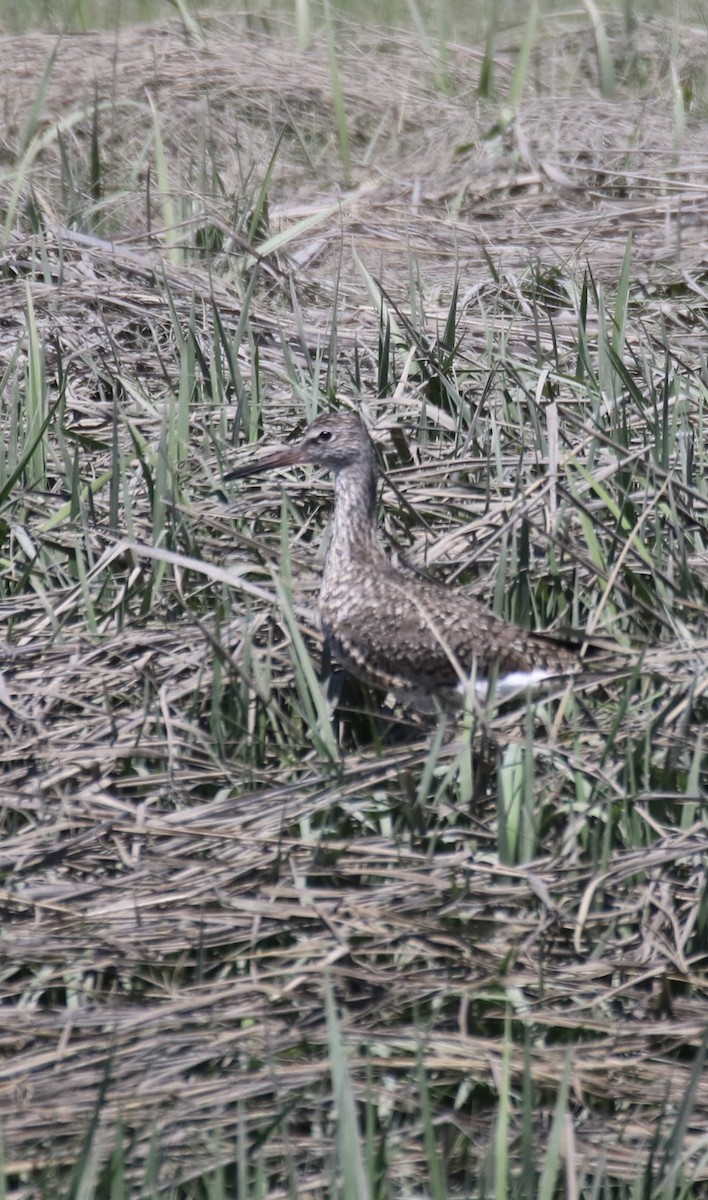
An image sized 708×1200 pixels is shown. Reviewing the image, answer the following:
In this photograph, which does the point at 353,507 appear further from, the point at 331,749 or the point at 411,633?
the point at 331,749

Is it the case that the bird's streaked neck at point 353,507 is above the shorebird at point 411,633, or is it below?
Result: above

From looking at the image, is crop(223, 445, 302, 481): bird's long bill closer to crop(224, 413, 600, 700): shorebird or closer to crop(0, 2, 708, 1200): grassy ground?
crop(0, 2, 708, 1200): grassy ground

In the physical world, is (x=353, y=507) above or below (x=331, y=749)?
above

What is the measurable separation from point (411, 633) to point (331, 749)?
60cm

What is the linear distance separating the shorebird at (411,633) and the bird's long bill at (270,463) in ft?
0.97

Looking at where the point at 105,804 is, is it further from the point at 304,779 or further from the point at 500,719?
the point at 500,719

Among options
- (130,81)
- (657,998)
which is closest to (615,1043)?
(657,998)

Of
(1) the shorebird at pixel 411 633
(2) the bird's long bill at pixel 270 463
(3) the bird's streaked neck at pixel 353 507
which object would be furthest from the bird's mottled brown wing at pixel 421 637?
(2) the bird's long bill at pixel 270 463

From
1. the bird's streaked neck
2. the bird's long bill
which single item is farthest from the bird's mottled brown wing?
the bird's long bill

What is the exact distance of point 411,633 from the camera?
3746mm

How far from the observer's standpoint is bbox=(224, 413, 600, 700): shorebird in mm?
3676

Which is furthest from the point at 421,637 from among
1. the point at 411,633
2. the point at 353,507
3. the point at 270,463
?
the point at 270,463

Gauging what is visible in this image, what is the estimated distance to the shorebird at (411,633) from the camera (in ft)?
12.1

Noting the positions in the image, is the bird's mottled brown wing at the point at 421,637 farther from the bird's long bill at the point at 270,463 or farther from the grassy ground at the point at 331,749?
the bird's long bill at the point at 270,463
